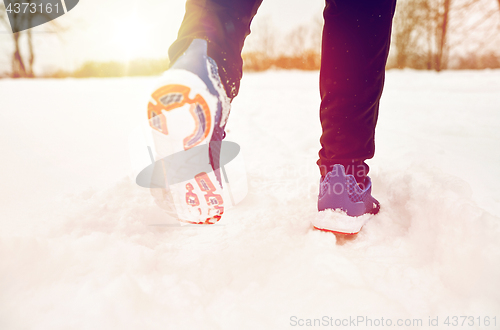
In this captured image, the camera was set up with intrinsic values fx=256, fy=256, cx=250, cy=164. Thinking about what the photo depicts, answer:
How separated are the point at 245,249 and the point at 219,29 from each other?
0.56m

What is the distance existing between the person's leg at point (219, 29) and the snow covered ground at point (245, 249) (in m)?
0.17

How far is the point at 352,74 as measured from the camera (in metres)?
0.69

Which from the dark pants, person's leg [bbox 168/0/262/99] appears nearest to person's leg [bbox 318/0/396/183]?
the dark pants

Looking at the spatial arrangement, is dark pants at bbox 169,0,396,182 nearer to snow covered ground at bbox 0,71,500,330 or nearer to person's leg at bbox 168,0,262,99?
person's leg at bbox 168,0,262,99

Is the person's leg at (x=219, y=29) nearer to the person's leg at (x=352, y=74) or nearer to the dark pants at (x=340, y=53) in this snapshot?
the dark pants at (x=340, y=53)

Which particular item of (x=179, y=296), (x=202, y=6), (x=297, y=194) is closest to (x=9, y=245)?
(x=179, y=296)

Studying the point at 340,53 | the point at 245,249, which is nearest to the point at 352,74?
the point at 340,53

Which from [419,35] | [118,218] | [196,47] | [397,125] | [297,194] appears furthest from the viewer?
[419,35]

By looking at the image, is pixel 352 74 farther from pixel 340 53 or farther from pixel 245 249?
pixel 245 249

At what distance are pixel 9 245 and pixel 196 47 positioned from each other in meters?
0.59

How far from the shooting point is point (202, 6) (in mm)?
626

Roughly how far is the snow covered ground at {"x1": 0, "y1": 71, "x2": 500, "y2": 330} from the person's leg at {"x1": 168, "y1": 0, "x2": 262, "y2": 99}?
172 millimetres

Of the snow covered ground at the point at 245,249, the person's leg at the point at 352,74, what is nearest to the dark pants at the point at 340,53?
the person's leg at the point at 352,74

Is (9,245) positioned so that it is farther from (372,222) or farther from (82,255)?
(372,222)
